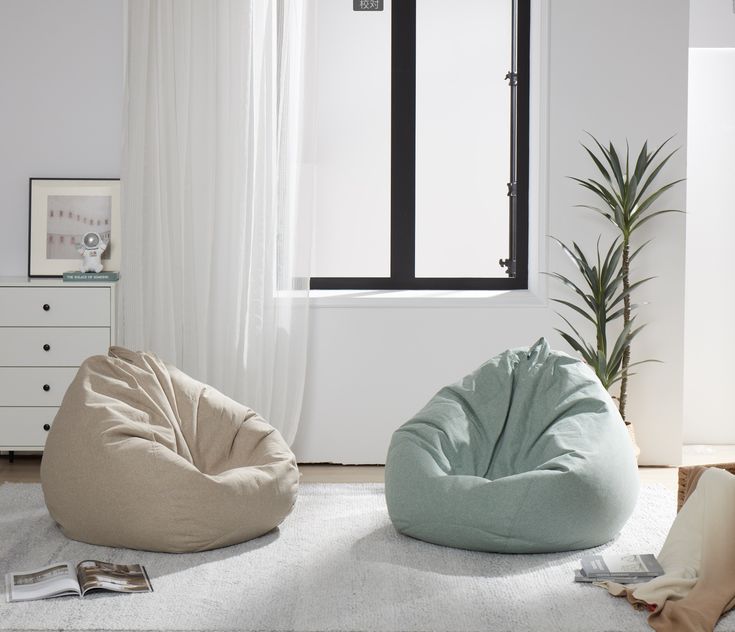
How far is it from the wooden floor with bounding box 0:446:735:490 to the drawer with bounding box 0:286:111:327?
2.31 ft

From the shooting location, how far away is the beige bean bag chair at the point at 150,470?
2855 millimetres

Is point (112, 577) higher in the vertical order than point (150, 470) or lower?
lower

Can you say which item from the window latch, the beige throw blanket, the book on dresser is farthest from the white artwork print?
the beige throw blanket

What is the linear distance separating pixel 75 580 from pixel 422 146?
9.67ft

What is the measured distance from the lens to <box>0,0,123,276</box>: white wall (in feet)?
14.8

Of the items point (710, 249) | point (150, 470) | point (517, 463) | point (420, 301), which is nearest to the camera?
point (150, 470)

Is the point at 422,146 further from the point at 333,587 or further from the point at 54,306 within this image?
the point at 333,587

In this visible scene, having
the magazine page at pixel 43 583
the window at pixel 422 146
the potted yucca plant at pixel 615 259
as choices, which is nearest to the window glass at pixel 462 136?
the window at pixel 422 146

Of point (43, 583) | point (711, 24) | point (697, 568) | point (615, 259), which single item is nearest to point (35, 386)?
point (43, 583)

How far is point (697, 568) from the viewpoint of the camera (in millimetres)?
2574

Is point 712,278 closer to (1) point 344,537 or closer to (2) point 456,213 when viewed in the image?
(2) point 456,213

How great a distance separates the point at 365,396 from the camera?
451 centimetres

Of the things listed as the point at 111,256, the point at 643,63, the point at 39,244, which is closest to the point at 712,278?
the point at 643,63

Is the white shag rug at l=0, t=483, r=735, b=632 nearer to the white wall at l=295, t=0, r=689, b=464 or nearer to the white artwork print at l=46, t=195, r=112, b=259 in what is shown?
the white wall at l=295, t=0, r=689, b=464
